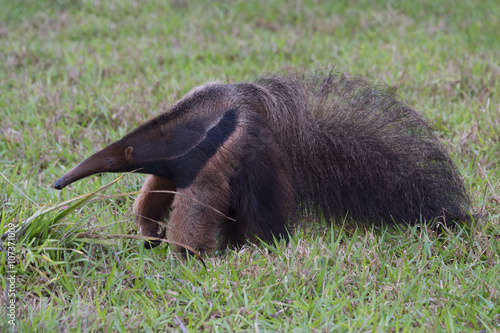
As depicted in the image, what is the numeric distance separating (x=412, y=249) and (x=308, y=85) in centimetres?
133

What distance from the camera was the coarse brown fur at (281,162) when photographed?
12.4 feet

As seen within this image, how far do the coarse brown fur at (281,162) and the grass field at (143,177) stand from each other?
0.19 metres

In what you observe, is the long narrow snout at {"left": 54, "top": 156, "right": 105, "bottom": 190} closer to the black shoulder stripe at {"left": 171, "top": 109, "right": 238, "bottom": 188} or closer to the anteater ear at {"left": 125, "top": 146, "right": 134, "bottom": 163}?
the anteater ear at {"left": 125, "top": 146, "right": 134, "bottom": 163}

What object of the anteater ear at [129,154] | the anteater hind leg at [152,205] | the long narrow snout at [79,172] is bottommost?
the anteater hind leg at [152,205]

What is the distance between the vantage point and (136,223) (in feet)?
14.0

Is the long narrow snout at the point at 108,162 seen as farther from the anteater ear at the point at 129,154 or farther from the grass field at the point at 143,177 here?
the grass field at the point at 143,177

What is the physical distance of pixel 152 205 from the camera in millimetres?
4293

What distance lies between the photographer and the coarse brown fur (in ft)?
12.4

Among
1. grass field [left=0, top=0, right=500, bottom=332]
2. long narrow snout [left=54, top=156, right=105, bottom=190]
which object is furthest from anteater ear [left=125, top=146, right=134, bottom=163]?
grass field [left=0, top=0, right=500, bottom=332]

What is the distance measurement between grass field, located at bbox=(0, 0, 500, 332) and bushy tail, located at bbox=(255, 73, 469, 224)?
0.62 ft

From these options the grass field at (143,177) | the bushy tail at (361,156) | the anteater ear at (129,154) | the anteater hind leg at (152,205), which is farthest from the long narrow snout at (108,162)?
the bushy tail at (361,156)

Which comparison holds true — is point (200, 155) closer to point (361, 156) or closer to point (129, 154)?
point (129, 154)

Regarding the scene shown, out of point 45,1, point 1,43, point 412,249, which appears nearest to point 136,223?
point 412,249

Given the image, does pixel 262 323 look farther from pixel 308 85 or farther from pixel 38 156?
pixel 38 156
